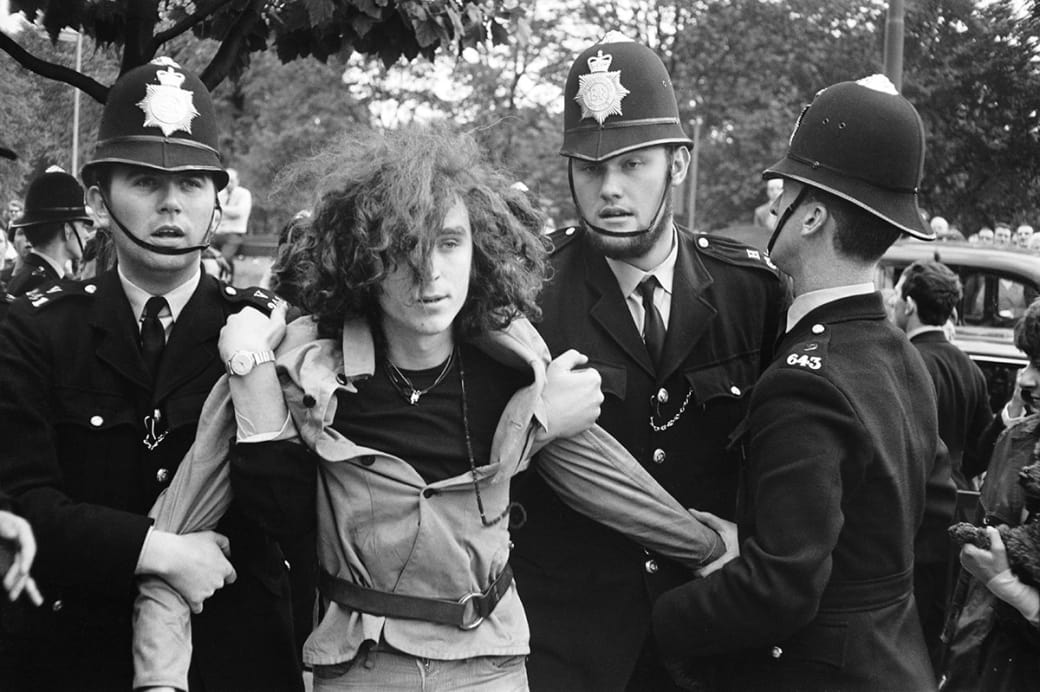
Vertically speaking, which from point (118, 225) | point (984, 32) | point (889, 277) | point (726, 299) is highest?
point (984, 32)

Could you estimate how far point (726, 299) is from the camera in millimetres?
3697

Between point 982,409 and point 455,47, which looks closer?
point 455,47

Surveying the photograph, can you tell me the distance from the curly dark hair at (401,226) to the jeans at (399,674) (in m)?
0.76

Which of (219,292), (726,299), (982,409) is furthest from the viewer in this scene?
(982,409)

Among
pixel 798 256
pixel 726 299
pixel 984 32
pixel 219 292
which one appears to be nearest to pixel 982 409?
pixel 984 32

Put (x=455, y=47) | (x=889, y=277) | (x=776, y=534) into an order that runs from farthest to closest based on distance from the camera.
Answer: (x=889, y=277)
(x=455, y=47)
(x=776, y=534)

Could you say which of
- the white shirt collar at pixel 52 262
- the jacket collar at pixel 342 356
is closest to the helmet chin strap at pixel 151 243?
the jacket collar at pixel 342 356

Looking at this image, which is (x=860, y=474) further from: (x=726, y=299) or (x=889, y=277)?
(x=889, y=277)

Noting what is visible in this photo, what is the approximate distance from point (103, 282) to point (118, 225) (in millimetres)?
158

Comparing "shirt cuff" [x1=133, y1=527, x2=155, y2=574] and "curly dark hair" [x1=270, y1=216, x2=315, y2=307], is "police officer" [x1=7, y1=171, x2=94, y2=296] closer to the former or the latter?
"curly dark hair" [x1=270, y1=216, x2=315, y2=307]

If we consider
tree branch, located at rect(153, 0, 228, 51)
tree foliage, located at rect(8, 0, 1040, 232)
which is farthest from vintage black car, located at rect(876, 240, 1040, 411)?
tree branch, located at rect(153, 0, 228, 51)

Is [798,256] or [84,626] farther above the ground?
[798,256]

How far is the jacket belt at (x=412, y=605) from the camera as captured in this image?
2.73m

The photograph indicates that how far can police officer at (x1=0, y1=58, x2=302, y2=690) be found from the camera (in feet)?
9.55
